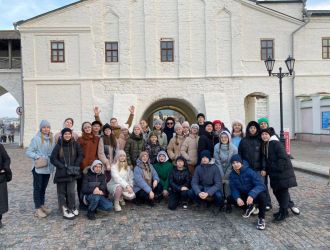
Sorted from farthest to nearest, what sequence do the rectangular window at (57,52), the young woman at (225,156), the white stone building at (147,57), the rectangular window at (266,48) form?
the rectangular window at (266,48) < the rectangular window at (57,52) < the white stone building at (147,57) < the young woman at (225,156)

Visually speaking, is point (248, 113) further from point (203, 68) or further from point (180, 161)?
point (180, 161)

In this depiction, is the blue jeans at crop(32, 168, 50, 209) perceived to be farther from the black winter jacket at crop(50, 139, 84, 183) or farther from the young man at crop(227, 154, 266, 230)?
the young man at crop(227, 154, 266, 230)

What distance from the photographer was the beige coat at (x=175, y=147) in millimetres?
7984

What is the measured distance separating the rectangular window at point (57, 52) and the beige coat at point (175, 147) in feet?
57.0

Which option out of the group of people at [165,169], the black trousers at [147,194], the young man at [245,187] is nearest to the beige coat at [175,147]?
the group of people at [165,169]

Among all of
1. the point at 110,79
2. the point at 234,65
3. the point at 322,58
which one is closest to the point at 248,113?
the point at 234,65

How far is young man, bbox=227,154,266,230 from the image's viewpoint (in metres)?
6.19

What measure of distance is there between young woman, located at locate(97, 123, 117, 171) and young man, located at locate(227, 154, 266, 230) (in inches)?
96.7

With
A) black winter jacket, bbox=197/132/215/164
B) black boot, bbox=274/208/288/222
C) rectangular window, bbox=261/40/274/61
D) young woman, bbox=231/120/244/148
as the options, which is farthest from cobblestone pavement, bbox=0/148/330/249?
rectangular window, bbox=261/40/274/61

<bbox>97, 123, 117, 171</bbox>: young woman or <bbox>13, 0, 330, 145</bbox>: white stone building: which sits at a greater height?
<bbox>13, 0, 330, 145</bbox>: white stone building

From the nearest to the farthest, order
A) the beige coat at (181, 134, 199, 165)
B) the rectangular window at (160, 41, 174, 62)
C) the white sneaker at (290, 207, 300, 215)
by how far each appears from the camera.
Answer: the white sneaker at (290, 207, 300, 215) < the beige coat at (181, 134, 199, 165) < the rectangular window at (160, 41, 174, 62)

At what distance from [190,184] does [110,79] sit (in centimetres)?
1728

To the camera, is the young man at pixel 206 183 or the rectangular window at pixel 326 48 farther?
the rectangular window at pixel 326 48

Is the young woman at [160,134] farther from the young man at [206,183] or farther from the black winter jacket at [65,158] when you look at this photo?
the black winter jacket at [65,158]
